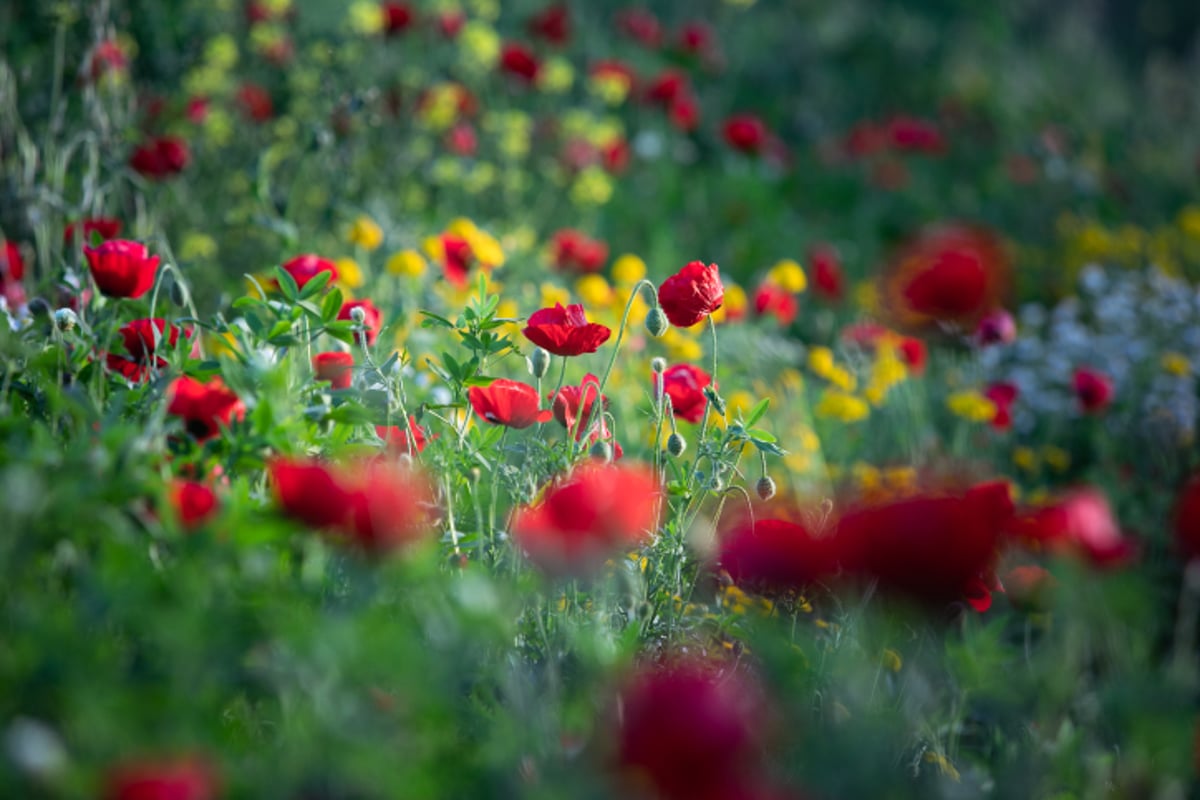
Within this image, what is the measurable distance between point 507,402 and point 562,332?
0.43 ft

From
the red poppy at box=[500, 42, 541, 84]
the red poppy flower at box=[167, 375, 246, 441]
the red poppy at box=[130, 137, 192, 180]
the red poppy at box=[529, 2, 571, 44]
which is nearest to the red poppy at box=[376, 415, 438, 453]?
the red poppy flower at box=[167, 375, 246, 441]

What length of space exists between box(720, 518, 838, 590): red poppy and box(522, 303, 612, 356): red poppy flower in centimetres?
35

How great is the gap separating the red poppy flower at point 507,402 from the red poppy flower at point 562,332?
0.26 ft

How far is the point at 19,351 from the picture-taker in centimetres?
136

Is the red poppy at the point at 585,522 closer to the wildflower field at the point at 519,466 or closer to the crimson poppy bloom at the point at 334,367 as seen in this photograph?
the wildflower field at the point at 519,466

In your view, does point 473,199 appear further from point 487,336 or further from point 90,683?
point 90,683

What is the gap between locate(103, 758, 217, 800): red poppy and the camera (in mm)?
718

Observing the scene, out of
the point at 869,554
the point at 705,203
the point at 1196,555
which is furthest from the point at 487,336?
the point at 705,203

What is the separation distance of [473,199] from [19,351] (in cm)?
332

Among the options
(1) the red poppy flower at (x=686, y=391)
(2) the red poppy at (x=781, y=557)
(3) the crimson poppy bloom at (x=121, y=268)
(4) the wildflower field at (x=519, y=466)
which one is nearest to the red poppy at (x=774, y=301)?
(4) the wildflower field at (x=519, y=466)

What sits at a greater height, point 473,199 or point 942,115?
point 942,115

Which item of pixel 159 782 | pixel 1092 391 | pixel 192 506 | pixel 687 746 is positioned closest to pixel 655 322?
pixel 192 506

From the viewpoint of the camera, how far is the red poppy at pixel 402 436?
1569 millimetres

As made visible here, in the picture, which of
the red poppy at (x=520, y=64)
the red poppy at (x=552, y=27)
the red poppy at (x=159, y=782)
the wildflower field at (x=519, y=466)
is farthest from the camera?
the red poppy at (x=552, y=27)
